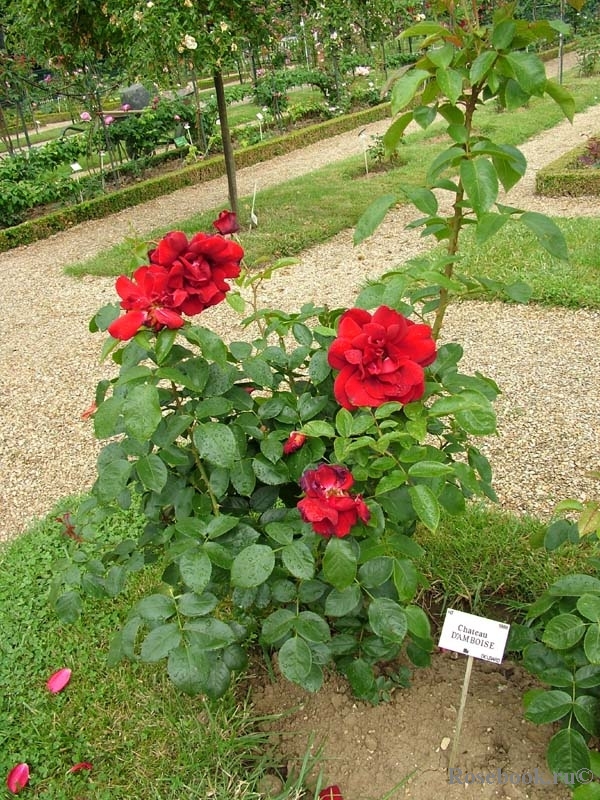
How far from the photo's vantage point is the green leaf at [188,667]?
117 centimetres

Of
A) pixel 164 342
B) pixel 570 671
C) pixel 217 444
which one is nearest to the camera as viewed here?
pixel 164 342

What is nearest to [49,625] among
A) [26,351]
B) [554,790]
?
[554,790]

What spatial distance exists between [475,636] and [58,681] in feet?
3.88

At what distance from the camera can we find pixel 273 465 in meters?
1.31

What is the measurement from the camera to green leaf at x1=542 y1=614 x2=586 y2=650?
1269mm

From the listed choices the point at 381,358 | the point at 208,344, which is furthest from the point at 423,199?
the point at 208,344

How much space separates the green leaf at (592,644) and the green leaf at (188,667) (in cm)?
65

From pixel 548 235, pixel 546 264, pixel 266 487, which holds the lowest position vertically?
pixel 546 264

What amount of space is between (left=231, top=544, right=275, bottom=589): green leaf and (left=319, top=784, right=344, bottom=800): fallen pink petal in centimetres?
55

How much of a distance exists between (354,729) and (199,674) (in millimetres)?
628

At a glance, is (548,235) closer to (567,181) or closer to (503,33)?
(503,33)

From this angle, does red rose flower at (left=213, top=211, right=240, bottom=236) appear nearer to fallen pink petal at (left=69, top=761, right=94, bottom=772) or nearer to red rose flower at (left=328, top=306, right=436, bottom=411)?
red rose flower at (left=328, top=306, right=436, bottom=411)

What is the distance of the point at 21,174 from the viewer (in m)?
8.04

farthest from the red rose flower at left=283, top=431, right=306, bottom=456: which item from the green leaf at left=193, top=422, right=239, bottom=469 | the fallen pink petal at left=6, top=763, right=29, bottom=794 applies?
the fallen pink petal at left=6, top=763, right=29, bottom=794
